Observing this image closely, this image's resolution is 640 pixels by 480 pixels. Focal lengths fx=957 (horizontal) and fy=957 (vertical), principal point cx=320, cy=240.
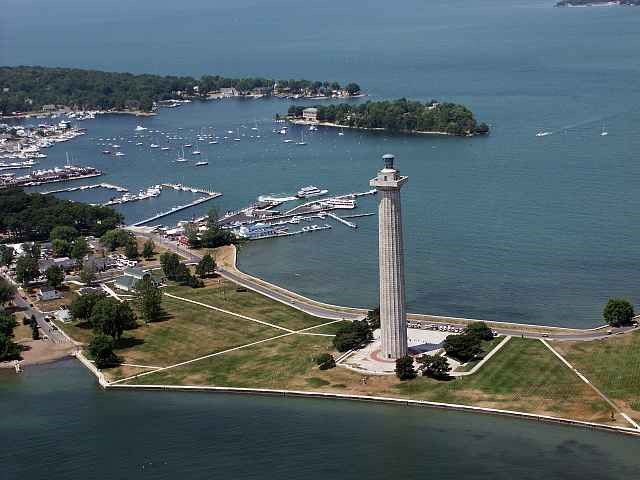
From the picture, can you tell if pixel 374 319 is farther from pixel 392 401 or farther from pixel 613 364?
pixel 613 364

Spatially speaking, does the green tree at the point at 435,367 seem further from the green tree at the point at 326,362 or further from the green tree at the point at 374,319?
the green tree at the point at 374,319

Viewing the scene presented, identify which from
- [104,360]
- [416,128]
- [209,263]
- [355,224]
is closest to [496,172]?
[355,224]

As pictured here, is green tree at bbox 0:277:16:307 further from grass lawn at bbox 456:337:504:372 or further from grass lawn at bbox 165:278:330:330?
grass lawn at bbox 456:337:504:372

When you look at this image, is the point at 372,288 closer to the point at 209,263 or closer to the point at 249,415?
the point at 209,263

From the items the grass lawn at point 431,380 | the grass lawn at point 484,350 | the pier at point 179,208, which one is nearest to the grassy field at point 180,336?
the grass lawn at point 431,380

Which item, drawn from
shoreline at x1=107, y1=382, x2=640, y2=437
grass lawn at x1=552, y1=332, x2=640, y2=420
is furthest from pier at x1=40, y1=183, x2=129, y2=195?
grass lawn at x1=552, y1=332, x2=640, y2=420

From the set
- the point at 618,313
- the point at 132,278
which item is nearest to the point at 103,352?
the point at 132,278
